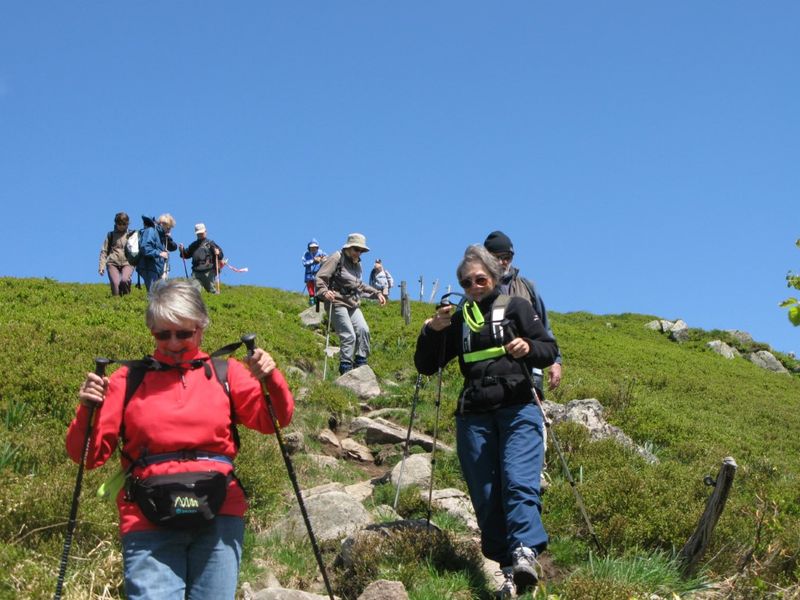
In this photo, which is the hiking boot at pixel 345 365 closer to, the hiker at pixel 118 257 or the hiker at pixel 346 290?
the hiker at pixel 346 290

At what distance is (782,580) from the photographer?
738cm

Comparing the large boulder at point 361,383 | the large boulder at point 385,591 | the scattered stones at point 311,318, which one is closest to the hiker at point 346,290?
the large boulder at point 361,383

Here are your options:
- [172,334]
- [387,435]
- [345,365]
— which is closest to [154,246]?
[345,365]

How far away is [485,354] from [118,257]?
46.8ft

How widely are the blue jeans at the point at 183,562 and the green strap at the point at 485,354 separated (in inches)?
107

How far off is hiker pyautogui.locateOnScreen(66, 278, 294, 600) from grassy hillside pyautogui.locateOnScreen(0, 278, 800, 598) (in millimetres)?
1941

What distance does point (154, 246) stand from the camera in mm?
18266

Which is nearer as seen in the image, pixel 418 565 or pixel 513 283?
pixel 418 565

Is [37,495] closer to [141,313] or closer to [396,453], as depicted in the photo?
[396,453]

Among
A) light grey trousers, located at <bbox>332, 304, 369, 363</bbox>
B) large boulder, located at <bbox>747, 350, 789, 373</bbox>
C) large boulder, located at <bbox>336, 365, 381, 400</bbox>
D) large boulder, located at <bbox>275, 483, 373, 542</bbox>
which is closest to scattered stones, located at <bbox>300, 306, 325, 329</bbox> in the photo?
light grey trousers, located at <bbox>332, 304, 369, 363</bbox>

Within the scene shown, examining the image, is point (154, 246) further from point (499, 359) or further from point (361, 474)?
point (499, 359)

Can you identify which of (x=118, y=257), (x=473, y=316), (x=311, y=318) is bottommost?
(x=473, y=316)

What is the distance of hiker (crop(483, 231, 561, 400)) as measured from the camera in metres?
7.90

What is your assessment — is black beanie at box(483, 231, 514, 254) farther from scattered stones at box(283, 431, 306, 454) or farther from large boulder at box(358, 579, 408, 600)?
scattered stones at box(283, 431, 306, 454)
